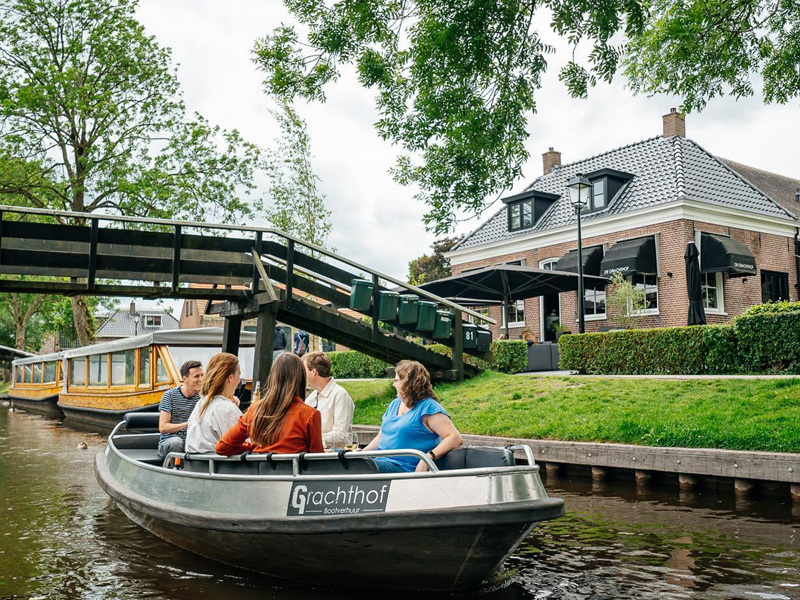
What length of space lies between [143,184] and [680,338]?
18.2 m

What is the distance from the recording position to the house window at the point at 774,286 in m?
27.2

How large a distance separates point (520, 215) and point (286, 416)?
27.2 metres

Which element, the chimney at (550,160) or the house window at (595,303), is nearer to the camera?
the house window at (595,303)

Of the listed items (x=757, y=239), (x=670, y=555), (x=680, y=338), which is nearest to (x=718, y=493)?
(x=670, y=555)

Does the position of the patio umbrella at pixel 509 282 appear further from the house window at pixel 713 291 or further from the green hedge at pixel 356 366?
the house window at pixel 713 291

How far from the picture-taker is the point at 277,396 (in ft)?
18.3

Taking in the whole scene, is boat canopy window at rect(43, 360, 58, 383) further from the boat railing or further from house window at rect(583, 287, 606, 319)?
the boat railing

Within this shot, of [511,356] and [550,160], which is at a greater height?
[550,160]

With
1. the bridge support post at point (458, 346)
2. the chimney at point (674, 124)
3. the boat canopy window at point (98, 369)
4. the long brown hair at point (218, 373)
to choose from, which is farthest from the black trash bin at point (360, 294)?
the chimney at point (674, 124)

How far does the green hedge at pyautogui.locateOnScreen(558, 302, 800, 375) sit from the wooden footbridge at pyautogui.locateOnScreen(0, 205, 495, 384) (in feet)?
12.7

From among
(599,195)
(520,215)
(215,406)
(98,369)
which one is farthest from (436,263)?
(215,406)

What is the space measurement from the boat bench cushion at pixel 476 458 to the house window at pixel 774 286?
24.7 metres

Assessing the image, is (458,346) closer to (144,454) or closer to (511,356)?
(511,356)

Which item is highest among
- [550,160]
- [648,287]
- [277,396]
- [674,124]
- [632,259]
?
[550,160]
